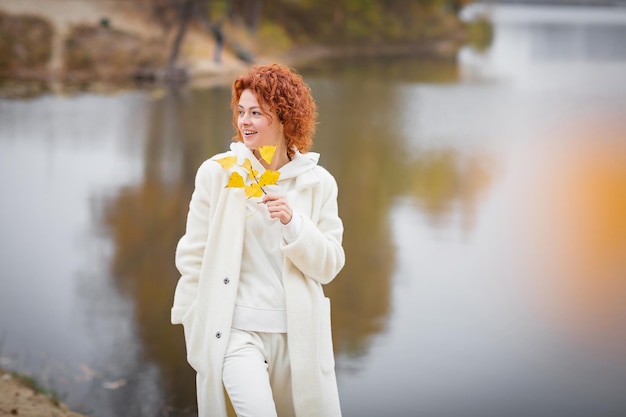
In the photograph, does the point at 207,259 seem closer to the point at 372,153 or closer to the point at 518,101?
the point at 372,153

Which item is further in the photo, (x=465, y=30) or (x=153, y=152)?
(x=465, y=30)

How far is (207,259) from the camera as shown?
2.57m

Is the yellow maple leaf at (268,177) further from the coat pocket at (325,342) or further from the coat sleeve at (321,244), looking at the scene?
the coat pocket at (325,342)

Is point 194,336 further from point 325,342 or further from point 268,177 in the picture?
point 268,177

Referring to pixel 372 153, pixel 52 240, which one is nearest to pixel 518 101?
pixel 372 153

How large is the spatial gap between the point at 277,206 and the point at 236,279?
25 cm

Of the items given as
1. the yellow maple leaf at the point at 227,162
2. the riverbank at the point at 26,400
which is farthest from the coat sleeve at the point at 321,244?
the riverbank at the point at 26,400

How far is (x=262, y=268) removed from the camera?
259 cm

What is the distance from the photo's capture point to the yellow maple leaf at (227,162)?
2543mm

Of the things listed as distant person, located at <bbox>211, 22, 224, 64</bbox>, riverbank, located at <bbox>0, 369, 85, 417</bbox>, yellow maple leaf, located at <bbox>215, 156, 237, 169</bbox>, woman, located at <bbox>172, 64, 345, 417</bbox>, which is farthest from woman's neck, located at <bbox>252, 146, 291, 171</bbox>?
distant person, located at <bbox>211, 22, 224, 64</bbox>

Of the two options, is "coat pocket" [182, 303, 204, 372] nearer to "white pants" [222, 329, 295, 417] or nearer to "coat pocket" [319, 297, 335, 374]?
"white pants" [222, 329, 295, 417]

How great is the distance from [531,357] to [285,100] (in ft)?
11.5

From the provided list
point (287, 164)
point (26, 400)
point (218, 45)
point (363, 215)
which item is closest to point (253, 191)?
point (287, 164)

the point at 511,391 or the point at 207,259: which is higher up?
the point at 207,259
